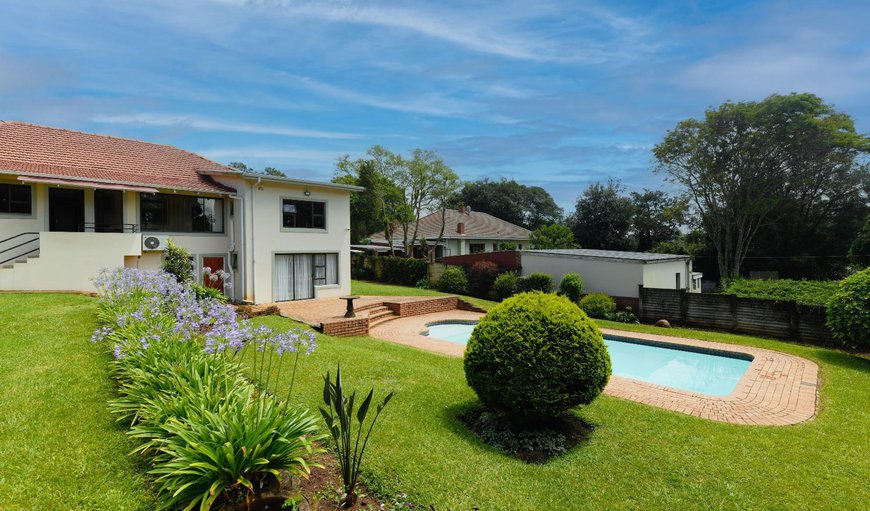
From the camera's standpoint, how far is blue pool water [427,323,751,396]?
11.3m

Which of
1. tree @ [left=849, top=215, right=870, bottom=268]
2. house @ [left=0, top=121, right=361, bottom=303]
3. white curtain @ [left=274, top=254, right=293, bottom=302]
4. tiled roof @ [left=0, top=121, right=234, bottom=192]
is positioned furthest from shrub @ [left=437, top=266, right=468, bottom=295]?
tree @ [left=849, top=215, right=870, bottom=268]

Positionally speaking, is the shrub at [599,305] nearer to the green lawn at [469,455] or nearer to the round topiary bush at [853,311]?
the round topiary bush at [853,311]

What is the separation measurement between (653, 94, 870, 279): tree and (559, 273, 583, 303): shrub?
16594 mm

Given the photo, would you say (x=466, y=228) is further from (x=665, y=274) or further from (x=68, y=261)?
(x=68, y=261)

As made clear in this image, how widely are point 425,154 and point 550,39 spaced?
21535mm

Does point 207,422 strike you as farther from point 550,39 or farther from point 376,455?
point 550,39

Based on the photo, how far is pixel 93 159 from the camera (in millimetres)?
18562

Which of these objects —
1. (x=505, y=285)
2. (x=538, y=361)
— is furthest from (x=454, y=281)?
(x=538, y=361)

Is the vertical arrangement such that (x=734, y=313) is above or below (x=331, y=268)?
below

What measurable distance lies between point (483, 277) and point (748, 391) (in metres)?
15.9

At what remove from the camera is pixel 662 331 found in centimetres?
1647

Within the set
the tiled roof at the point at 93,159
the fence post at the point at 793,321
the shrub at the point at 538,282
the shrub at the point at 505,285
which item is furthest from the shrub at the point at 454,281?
the fence post at the point at 793,321

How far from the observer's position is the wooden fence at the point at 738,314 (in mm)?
14570

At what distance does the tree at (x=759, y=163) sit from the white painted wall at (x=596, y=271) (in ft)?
50.8
